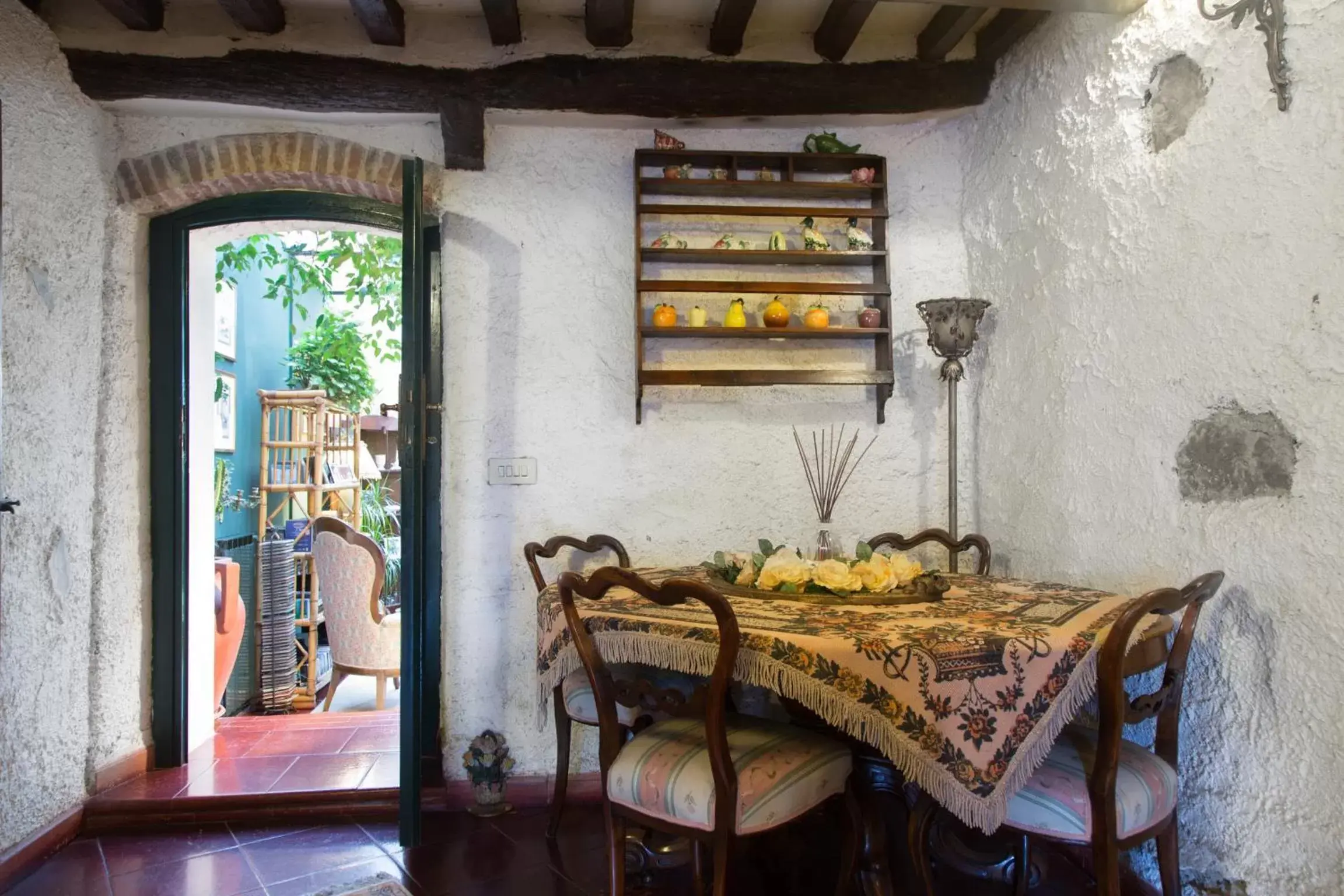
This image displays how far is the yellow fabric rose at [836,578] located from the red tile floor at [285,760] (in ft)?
5.57

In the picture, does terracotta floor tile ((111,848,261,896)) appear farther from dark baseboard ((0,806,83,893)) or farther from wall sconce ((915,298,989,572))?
wall sconce ((915,298,989,572))

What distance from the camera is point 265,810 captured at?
2621mm

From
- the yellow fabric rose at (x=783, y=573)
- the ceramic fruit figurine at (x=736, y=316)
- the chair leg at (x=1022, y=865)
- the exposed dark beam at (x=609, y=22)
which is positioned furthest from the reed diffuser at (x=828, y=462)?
the exposed dark beam at (x=609, y=22)

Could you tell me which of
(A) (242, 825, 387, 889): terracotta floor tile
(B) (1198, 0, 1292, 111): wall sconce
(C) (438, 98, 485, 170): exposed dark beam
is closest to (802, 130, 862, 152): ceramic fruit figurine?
(C) (438, 98, 485, 170): exposed dark beam

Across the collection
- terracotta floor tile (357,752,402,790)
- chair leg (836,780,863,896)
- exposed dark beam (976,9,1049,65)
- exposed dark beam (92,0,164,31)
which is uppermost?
exposed dark beam (92,0,164,31)

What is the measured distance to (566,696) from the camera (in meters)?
2.43

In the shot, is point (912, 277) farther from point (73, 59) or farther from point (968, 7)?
point (73, 59)

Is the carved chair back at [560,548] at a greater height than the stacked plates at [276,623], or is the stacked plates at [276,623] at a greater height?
the carved chair back at [560,548]

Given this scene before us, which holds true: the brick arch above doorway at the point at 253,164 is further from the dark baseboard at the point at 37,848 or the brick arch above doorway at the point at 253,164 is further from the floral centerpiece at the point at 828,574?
the dark baseboard at the point at 37,848

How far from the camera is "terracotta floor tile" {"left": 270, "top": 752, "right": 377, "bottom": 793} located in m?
2.71

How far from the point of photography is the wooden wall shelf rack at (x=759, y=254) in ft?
9.02

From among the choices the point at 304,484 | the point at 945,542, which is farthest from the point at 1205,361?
the point at 304,484

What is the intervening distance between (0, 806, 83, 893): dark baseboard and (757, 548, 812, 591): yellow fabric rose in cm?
219

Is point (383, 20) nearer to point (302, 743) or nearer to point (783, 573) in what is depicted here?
point (783, 573)
